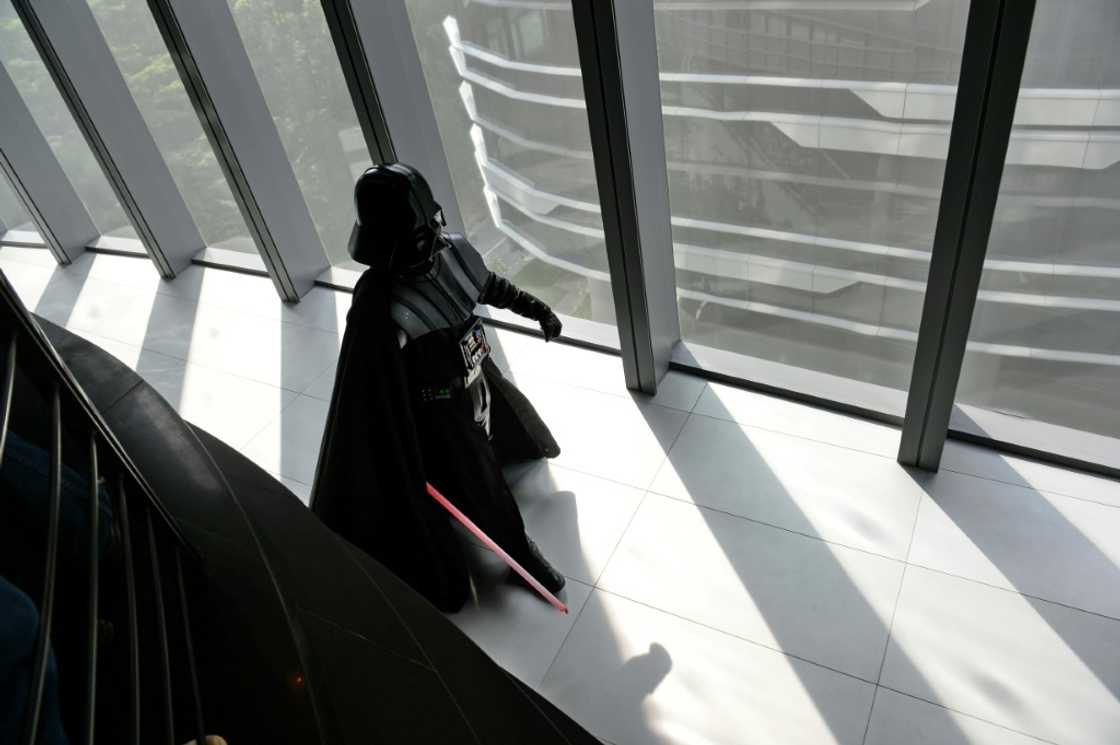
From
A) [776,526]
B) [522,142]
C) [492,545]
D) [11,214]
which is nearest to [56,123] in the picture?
[11,214]

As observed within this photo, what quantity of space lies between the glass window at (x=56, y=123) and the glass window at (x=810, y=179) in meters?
3.79

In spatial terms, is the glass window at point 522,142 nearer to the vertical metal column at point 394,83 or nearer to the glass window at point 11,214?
the vertical metal column at point 394,83

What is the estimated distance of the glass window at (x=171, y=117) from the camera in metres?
4.13

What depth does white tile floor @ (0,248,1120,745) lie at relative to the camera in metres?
2.16

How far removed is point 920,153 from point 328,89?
8.85 ft

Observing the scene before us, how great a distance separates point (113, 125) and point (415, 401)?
325cm

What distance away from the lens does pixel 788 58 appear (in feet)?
8.02

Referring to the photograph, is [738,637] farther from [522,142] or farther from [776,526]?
[522,142]

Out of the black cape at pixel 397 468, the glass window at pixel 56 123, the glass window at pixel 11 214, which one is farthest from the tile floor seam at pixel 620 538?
the glass window at pixel 11 214

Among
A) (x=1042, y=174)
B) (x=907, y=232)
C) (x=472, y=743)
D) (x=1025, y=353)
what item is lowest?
(x=1025, y=353)

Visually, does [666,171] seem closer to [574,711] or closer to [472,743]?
[574,711]

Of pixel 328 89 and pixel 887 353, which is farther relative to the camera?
pixel 328 89

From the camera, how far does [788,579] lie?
8.24 ft

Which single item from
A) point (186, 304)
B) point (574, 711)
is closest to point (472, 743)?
point (574, 711)
